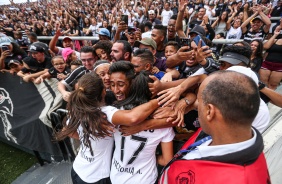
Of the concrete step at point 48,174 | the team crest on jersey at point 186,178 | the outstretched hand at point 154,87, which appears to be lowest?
the concrete step at point 48,174

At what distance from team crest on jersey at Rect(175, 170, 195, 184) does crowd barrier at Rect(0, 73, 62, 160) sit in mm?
2693

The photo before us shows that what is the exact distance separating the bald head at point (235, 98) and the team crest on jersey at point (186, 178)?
38 centimetres

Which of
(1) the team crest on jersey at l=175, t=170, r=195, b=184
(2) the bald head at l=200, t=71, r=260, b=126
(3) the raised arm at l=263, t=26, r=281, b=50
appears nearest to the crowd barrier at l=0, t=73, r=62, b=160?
(1) the team crest on jersey at l=175, t=170, r=195, b=184

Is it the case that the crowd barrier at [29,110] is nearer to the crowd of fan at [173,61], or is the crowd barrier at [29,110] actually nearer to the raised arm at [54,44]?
the crowd of fan at [173,61]

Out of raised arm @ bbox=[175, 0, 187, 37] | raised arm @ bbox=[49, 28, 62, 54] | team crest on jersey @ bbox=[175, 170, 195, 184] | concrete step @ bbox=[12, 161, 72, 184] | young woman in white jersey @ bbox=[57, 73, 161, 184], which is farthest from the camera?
raised arm @ bbox=[49, 28, 62, 54]

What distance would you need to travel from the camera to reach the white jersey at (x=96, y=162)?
78.8 inches

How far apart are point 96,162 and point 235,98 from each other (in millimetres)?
1468

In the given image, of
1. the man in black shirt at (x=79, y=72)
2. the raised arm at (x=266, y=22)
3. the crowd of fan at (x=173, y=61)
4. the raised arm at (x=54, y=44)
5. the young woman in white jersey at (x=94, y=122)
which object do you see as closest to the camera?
the young woman in white jersey at (x=94, y=122)

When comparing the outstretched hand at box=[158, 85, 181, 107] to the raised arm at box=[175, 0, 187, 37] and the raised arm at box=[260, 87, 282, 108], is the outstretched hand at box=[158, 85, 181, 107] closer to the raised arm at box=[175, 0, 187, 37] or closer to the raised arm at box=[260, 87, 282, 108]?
the raised arm at box=[260, 87, 282, 108]

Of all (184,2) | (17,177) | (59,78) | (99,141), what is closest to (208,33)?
(184,2)

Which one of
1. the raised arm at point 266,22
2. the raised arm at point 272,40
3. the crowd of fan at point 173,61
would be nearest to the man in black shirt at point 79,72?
the crowd of fan at point 173,61

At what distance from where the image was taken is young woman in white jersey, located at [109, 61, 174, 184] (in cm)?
178

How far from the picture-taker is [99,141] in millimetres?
1946

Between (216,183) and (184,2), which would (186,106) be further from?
(184,2)
